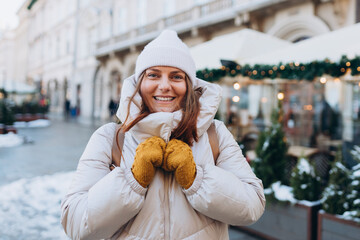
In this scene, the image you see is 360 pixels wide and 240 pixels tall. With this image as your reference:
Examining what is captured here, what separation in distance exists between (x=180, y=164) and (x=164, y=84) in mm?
434

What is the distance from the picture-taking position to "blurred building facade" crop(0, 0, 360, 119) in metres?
10.5

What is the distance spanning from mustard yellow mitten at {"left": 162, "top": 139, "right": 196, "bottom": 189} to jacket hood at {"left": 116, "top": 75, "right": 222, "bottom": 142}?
0.34ft

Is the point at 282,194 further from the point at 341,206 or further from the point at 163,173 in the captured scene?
the point at 163,173

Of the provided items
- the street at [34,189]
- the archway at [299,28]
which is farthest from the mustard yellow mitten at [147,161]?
the archway at [299,28]

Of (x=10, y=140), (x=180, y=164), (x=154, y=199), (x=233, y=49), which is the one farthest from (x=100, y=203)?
(x=10, y=140)

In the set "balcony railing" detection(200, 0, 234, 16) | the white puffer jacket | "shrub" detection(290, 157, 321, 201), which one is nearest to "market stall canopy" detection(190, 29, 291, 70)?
"shrub" detection(290, 157, 321, 201)

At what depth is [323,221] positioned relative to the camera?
318 cm

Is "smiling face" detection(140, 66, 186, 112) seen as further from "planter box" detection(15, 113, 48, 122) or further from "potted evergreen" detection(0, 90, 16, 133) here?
"planter box" detection(15, 113, 48, 122)

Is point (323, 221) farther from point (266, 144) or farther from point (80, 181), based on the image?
point (80, 181)

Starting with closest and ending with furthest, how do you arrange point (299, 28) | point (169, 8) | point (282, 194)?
point (282, 194) < point (299, 28) < point (169, 8)

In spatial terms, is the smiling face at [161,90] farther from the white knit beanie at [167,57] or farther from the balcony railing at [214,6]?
the balcony railing at [214,6]

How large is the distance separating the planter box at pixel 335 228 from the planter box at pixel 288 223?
0.13 metres

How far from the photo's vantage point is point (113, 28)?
883 inches

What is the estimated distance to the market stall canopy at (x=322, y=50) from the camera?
3887 mm
